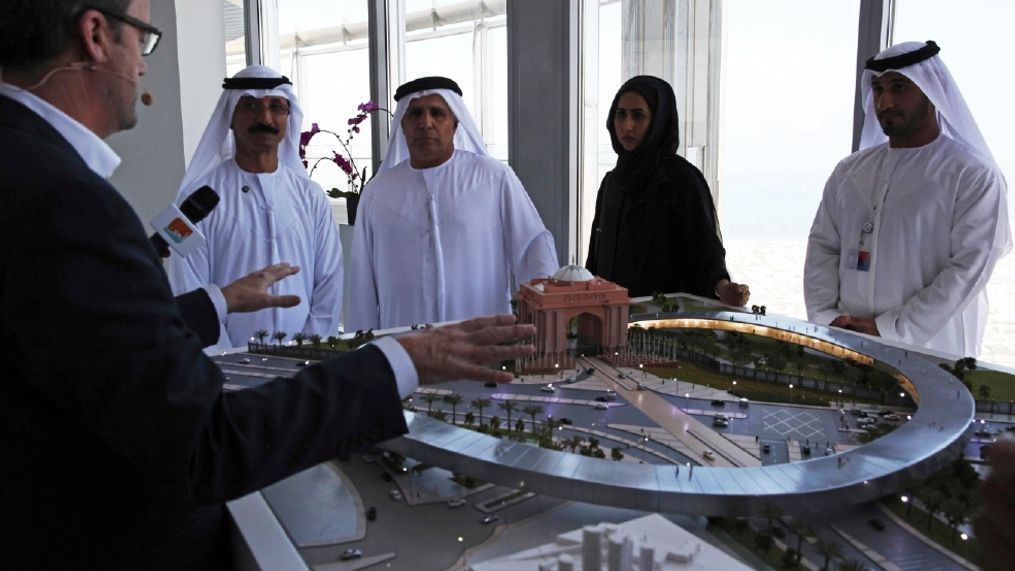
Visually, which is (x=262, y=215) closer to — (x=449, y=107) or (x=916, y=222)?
(x=449, y=107)

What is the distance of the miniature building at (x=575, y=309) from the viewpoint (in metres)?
3.11

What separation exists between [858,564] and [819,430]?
35.0 inches

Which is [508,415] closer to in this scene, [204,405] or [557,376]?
[557,376]

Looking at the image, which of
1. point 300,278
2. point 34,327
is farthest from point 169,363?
point 300,278

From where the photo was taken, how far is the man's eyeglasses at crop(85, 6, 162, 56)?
1578 millimetres

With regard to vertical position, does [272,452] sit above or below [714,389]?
above

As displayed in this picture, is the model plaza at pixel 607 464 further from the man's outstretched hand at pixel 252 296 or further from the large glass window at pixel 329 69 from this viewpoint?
the large glass window at pixel 329 69

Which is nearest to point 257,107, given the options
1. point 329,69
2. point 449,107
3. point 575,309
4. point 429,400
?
point 449,107

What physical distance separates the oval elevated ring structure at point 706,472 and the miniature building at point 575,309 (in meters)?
0.90

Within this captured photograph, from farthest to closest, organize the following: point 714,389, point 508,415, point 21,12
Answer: point 714,389, point 508,415, point 21,12

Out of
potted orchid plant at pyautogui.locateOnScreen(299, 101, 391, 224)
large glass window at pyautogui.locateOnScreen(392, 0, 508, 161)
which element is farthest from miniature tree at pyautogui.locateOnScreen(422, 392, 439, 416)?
large glass window at pyautogui.locateOnScreen(392, 0, 508, 161)

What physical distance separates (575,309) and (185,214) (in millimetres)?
1436

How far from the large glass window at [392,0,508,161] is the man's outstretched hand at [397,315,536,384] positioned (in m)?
5.37

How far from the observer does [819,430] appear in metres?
2.43
